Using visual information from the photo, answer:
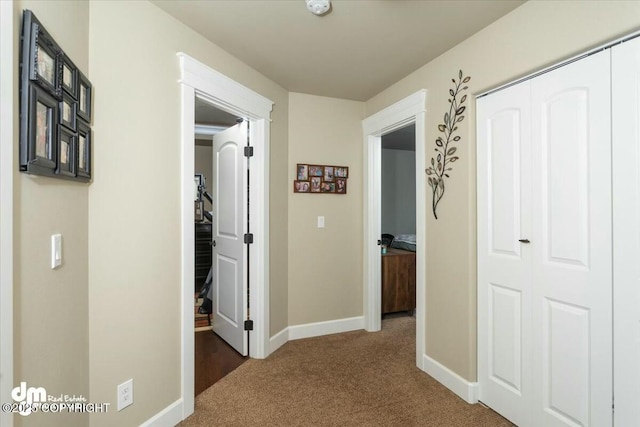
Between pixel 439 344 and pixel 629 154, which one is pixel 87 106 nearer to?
pixel 629 154

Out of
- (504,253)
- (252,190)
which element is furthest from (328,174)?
(504,253)

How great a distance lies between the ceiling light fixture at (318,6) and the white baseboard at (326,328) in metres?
2.67

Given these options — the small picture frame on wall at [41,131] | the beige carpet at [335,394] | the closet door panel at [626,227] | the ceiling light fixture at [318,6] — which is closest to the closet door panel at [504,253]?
the beige carpet at [335,394]

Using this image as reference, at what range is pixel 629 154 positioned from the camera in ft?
4.65

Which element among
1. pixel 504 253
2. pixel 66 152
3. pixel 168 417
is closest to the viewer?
pixel 66 152

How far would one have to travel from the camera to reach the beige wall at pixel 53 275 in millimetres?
994

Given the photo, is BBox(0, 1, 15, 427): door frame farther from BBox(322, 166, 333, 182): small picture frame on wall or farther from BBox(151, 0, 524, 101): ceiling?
BBox(322, 166, 333, 182): small picture frame on wall

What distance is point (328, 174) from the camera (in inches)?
131

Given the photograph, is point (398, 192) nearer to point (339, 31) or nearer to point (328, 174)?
point (328, 174)

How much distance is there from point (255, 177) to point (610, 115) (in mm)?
2303

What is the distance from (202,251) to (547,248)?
467 centimetres

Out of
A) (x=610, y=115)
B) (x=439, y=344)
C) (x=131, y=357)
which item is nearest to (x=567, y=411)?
(x=439, y=344)

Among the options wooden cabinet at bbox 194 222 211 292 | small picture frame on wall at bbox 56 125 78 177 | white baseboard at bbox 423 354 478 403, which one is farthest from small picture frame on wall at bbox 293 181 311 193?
wooden cabinet at bbox 194 222 211 292
